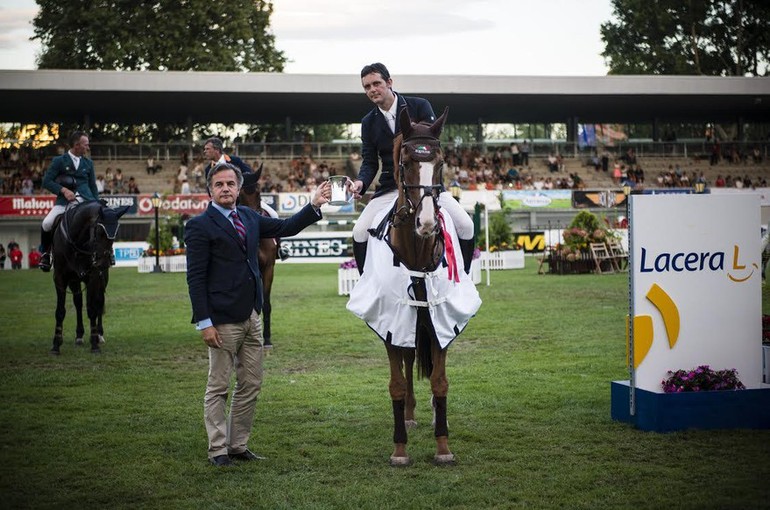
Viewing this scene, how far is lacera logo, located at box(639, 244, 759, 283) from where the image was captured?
7.29m

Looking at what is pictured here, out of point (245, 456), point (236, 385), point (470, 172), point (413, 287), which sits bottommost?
point (245, 456)

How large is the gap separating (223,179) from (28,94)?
43.0 metres

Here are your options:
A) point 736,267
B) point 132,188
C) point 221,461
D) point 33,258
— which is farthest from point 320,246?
point 221,461

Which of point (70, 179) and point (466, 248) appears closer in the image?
point (466, 248)

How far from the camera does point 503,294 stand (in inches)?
834

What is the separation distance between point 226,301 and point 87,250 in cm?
677

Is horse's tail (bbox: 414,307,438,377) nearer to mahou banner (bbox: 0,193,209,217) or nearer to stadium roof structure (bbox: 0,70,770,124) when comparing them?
mahou banner (bbox: 0,193,209,217)

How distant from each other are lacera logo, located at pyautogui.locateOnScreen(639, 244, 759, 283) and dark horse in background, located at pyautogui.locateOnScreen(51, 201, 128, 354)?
801 centimetres

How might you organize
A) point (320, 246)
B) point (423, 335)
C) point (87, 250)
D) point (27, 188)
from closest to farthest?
point (423, 335) → point (87, 250) → point (320, 246) → point (27, 188)

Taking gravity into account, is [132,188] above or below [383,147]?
above

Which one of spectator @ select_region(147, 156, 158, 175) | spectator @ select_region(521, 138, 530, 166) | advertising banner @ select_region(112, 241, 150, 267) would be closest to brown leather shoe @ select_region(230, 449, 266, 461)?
advertising banner @ select_region(112, 241, 150, 267)

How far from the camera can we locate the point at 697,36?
6906cm

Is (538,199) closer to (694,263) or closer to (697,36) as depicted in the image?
(697,36)

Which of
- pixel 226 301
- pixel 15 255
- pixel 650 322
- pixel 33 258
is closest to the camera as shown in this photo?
pixel 226 301
